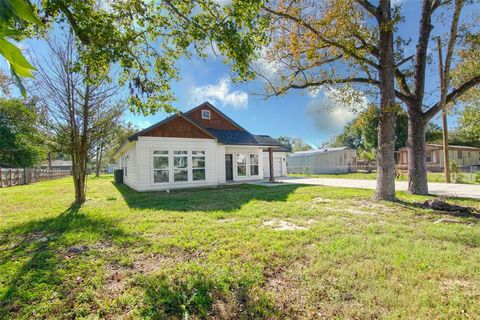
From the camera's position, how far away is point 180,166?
14039mm

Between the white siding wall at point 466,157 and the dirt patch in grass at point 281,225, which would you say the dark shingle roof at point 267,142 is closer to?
the dirt patch in grass at point 281,225

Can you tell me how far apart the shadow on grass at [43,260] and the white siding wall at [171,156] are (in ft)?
20.4

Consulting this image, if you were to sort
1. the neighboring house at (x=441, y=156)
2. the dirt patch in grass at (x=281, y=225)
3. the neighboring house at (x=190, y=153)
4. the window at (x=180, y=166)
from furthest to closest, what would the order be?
the neighboring house at (x=441, y=156) → the window at (x=180, y=166) → the neighboring house at (x=190, y=153) → the dirt patch in grass at (x=281, y=225)

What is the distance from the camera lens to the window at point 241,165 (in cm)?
1770

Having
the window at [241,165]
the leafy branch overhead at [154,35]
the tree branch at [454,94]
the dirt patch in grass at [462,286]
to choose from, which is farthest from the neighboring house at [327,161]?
the dirt patch in grass at [462,286]

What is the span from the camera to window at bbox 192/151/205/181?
1447 cm

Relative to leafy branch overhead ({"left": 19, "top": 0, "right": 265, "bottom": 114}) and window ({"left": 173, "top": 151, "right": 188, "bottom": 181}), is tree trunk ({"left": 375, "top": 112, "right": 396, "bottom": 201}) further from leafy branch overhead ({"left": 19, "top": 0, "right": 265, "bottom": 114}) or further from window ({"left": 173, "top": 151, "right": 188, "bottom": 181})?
window ({"left": 173, "top": 151, "right": 188, "bottom": 181})

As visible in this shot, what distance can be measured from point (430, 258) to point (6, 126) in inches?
1593

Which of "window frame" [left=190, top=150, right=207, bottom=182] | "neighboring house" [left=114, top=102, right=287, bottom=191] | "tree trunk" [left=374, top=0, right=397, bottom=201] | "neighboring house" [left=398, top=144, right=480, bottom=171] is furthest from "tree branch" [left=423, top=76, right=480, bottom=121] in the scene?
"neighboring house" [left=398, top=144, right=480, bottom=171]

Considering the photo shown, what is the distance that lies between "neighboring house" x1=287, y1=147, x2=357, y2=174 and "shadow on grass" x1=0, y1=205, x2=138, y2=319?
2608 cm

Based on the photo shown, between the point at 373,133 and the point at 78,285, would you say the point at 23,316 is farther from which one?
the point at 373,133

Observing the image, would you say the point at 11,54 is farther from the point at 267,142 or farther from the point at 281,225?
the point at 267,142

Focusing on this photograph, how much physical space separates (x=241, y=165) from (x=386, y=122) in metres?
10.8

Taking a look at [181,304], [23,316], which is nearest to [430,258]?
[181,304]
